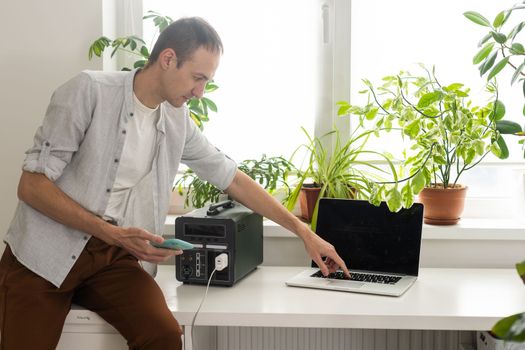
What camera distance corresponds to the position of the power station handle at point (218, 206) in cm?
211

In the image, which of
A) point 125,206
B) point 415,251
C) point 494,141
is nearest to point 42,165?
point 125,206

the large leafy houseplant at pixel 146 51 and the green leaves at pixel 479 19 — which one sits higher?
the green leaves at pixel 479 19

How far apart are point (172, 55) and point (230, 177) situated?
48cm

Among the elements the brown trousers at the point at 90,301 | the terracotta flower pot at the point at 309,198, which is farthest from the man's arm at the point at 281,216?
the brown trousers at the point at 90,301

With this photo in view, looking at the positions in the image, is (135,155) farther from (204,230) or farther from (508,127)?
(508,127)

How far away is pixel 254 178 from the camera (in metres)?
2.44

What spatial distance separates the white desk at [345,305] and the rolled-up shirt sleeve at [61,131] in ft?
1.38

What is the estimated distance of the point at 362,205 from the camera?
2230mm

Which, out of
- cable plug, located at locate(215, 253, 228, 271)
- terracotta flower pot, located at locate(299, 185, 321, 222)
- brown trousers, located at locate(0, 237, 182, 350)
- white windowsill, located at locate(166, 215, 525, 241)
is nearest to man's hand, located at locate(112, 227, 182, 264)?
brown trousers, located at locate(0, 237, 182, 350)

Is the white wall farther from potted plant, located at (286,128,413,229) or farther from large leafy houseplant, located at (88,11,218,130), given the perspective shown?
potted plant, located at (286,128,413,229)

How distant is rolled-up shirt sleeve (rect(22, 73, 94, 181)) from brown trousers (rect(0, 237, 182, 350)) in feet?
0.87

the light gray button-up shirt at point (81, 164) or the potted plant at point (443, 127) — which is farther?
the potted plant at point (443, 127)

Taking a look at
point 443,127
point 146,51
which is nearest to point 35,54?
point 146,51

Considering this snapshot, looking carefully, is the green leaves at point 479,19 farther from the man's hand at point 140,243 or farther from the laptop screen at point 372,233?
the man's hand at point 140,243
